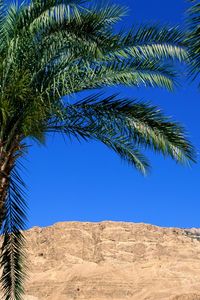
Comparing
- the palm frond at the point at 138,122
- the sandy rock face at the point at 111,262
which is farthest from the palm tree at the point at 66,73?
the sandy rock face at the point at 111,262

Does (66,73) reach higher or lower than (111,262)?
lower

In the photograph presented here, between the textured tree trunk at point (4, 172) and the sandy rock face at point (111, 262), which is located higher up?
the sandy rock face at point (111, 262)

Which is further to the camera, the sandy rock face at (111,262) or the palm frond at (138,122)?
the sandy rock face at (111,262)

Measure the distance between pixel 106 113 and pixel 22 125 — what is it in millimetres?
1558

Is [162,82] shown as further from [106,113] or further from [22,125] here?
[22,125]

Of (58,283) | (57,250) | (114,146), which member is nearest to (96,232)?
(57,250)

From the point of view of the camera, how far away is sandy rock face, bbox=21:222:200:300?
105 metres

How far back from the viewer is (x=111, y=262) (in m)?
119

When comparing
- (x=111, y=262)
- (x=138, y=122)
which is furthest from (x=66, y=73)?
(x=111, y=262)

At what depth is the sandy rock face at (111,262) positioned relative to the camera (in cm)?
10538

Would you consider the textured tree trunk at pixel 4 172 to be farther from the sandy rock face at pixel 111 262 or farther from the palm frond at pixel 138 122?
the sandy rock face at pixel 111 262

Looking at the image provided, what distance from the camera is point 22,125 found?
31.9ft

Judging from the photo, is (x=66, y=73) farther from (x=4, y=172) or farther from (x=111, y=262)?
(x=111, y=262)

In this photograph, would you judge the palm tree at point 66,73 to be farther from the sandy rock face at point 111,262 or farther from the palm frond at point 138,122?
the sandy rock face at point 111,262
